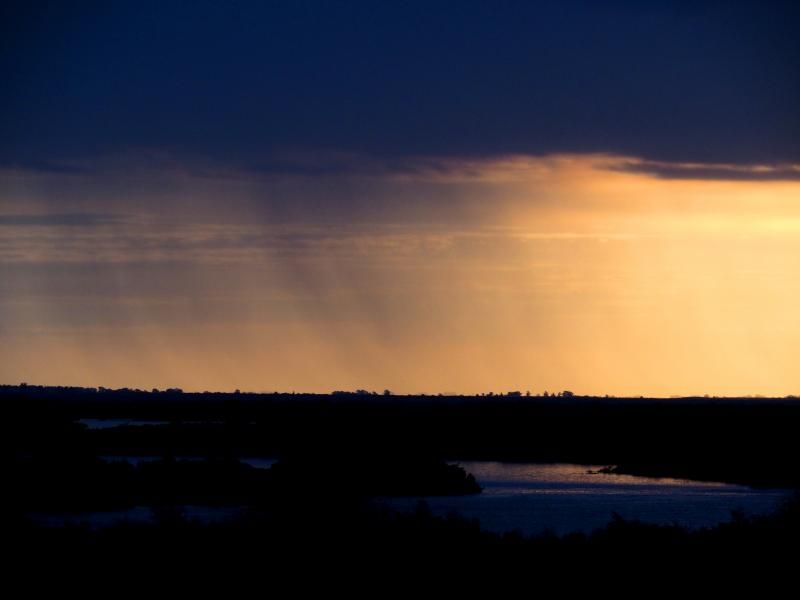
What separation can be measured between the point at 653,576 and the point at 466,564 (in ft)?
12.5

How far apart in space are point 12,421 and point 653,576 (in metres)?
65.2

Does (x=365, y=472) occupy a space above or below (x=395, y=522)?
above

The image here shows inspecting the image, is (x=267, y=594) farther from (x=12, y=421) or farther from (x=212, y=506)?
(x=12, y=421)

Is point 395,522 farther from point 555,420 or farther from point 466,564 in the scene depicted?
point 555,420

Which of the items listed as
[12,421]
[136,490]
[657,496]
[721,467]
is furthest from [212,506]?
[12,421]

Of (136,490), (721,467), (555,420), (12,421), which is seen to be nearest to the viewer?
(136,490)

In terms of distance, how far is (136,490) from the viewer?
175ft

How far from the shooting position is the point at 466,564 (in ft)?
93.0

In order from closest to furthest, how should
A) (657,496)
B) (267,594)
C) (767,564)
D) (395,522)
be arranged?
(267,594) < (767,564) < (395,522) < (657,496)

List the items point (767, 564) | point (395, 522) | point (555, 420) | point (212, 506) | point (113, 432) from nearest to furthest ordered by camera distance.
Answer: point (767, 564) < point (395, 522) < point (212, 506) < point (113, 432) < point (555, 420)

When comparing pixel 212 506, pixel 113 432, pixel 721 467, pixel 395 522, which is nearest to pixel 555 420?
pixel 113 432

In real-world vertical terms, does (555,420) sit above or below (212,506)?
above

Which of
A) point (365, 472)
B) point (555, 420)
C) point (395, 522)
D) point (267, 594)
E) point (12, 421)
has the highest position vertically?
point (555, 420)

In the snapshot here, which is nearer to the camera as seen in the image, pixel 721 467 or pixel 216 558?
pixel 216 558
